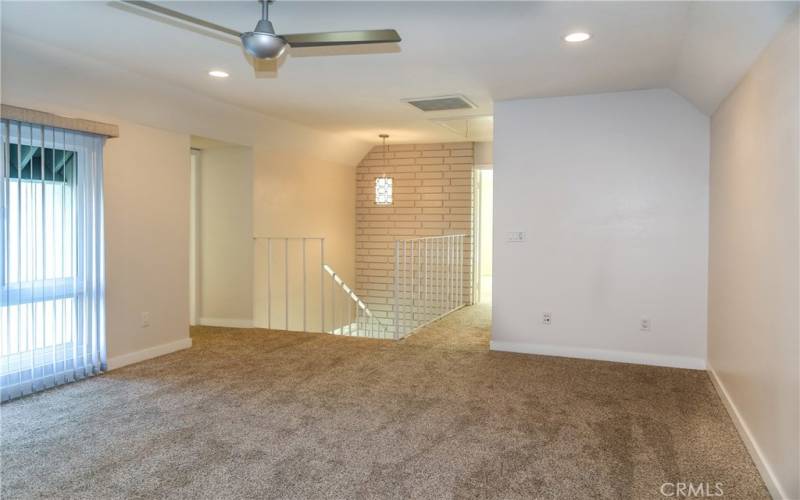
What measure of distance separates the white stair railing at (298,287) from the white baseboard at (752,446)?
3625 mm

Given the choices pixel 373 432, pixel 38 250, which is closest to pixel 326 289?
pixel 38 250

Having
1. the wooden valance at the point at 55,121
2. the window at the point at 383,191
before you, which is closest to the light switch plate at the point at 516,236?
the window at the point at 383,191

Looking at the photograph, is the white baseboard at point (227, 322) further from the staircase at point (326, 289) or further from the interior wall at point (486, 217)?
the interior wall at point (486, 217)

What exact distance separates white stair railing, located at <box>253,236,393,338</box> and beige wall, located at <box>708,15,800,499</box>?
12.0ft

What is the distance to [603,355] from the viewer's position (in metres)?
4.52

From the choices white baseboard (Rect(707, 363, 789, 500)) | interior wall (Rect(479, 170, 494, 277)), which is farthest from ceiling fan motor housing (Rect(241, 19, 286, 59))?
interior wall (Rect(479, 170, 494, 277))

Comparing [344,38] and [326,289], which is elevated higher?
[344,38]

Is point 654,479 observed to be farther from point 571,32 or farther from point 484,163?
point 484,163

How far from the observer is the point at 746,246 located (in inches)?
114

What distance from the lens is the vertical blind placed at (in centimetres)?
340

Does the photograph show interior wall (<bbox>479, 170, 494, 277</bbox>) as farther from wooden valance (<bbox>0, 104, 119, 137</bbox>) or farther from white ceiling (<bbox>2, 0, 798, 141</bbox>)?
wooden valance (<bbox>0, 104, 119, 137</bbox>)

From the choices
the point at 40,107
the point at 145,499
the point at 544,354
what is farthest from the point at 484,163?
the point at 145,499

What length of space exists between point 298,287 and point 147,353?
2316 millimetres

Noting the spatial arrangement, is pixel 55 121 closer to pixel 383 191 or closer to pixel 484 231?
pixel 383 191
